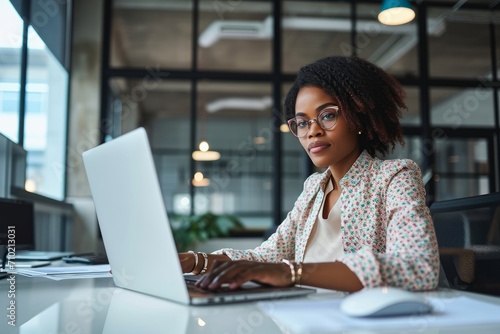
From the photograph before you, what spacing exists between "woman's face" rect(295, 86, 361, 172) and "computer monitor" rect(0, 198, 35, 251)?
869 millimetres

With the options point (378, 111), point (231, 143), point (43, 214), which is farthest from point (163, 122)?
point (378, 111)

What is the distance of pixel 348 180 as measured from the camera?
1298 mm

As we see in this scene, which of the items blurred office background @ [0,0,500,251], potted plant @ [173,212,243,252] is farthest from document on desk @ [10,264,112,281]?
potted plant @ [173,212,243,252]

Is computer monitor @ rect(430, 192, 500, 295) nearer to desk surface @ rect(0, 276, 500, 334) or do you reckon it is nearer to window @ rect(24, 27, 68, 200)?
desk surface @ rect(0, 276, 500, 334)

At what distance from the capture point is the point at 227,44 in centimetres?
681

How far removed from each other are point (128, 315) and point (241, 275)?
0.19 m

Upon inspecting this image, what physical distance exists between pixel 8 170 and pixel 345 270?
8.20 feet

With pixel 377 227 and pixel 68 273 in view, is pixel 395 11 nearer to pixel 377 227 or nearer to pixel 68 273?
pixel 377 227

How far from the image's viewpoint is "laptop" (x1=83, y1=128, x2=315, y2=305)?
761 millimetres

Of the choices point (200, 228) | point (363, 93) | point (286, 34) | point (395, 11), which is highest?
point (286, 34)

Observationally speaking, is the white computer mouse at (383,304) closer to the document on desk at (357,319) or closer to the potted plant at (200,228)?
the document on desk at (357,319)

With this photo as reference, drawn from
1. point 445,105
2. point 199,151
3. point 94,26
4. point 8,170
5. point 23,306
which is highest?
point 94,26

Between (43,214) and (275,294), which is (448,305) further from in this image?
(43,214)

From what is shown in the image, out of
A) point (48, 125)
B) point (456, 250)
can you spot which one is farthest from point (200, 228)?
point (456, 250)
